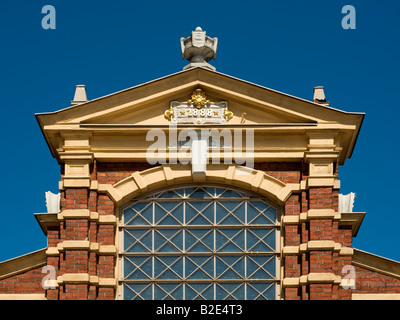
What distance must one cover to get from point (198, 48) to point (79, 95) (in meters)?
3.36

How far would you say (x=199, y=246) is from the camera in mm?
35594

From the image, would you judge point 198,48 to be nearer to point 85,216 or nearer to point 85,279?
point 85,216

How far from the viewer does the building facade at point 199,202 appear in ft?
115

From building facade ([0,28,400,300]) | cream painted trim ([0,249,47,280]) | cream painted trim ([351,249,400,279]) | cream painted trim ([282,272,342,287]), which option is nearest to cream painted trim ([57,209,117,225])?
building facade ([0,28,400,300])

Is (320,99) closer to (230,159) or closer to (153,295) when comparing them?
(230,159)

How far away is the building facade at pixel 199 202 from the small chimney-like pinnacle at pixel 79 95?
98 millimetres

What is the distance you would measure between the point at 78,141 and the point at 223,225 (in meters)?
4.14

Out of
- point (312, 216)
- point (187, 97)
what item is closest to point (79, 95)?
point (187, 97)

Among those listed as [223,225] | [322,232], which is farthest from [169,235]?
[322,232]

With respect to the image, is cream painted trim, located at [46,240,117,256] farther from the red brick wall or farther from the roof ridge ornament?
the roof ridge ornament

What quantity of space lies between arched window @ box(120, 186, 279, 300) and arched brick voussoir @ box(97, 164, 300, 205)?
257mm

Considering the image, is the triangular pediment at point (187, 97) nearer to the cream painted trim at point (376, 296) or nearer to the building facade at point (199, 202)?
the building facade at point (199, 202)

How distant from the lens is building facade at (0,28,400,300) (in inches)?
1384

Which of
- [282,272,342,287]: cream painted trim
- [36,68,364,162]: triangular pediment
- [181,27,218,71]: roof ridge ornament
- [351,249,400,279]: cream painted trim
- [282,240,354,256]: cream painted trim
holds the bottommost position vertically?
[282,272,342,287]: cream painted trim
